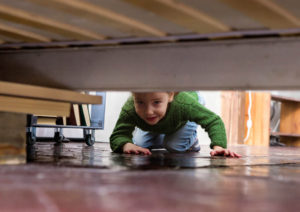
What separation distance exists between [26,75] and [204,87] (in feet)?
2.30

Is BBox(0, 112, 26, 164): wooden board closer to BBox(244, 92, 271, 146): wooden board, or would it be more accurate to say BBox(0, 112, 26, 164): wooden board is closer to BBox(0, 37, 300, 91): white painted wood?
BBox(0, 37, 300, 91): white painted wood

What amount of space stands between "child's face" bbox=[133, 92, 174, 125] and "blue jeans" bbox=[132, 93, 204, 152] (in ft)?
2.09

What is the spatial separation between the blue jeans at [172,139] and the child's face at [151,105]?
2.09 feet

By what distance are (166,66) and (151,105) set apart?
3.20ft

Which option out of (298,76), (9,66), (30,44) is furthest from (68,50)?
(298,76)

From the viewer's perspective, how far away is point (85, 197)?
78 cm

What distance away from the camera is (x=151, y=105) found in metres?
2.40

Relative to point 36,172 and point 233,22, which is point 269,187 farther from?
point 36,172

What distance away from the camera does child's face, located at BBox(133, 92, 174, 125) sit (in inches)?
93.7

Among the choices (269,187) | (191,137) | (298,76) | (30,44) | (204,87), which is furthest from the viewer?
(191,137)

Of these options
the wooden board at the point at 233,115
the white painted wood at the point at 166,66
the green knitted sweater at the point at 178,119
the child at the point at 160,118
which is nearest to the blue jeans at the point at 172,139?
the child at the point at 160,118

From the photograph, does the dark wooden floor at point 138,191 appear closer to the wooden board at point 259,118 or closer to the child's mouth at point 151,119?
the child's mouth at point 151,119

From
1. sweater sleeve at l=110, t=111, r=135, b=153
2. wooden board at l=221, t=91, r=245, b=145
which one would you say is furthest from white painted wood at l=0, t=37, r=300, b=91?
wooden board at l=221, t=91, r=245, b=145

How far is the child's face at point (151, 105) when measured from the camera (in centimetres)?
238
